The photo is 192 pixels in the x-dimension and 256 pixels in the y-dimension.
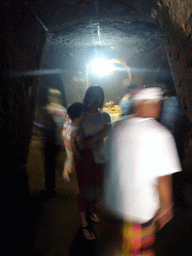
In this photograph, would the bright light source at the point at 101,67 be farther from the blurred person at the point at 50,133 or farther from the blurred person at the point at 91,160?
the blurred person at the point at 91,160

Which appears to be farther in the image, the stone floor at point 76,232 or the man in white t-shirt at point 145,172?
the stone floor at point 76,232

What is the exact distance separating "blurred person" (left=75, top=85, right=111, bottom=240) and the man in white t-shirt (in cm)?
62

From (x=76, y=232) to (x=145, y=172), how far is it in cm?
134

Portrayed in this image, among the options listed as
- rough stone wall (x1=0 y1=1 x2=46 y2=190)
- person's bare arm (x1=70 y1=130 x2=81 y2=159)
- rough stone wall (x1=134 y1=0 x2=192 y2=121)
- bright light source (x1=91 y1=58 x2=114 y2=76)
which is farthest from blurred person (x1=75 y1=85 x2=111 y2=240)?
bright light source (x1=91 y1=58 x2=114 y2=76)

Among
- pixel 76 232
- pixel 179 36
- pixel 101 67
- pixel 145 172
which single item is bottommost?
pixel 76 232

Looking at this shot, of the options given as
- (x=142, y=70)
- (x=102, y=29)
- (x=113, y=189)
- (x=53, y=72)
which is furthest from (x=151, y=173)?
(x=53, y=72)

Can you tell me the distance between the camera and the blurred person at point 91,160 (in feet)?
6.18

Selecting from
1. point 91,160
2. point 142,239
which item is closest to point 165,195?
point 142,239

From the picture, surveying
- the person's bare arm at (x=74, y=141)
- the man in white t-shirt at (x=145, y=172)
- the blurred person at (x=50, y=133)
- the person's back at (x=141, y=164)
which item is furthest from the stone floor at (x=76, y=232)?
the person's bare arm at (x=74, y=141)

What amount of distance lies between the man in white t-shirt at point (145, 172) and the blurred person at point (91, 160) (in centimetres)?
62

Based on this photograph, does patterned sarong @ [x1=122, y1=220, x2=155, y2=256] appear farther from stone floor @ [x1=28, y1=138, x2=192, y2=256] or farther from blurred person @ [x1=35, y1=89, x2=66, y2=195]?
blurred person @ [x1=35, y1=89, x2=66, y2=195]

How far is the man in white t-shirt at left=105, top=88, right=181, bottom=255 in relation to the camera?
1.14 m

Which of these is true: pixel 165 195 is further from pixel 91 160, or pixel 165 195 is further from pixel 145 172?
pixel 91 160

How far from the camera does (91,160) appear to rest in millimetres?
1889
